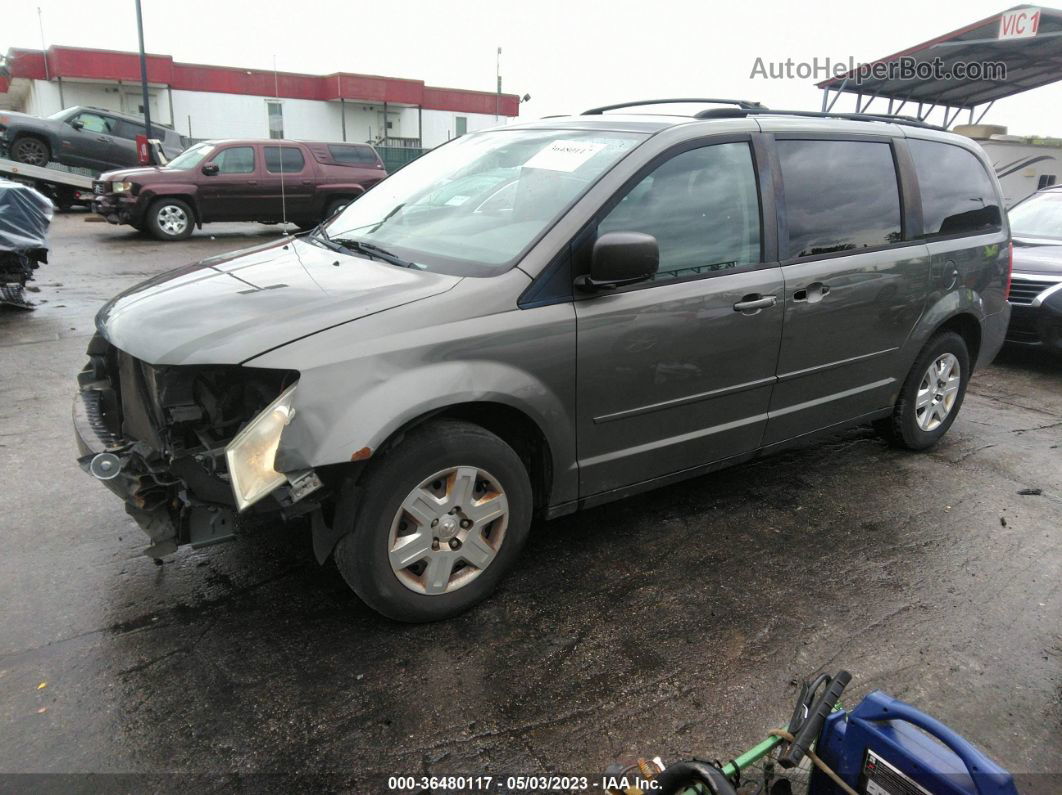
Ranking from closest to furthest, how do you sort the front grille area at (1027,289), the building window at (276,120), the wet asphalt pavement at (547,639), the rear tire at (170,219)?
the wet asphalt pavement at (547,639)
the front grille area at (1027,289)
the rear tire at (170,219)
the building window at (276,120)

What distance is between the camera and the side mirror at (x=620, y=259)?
9.11ft

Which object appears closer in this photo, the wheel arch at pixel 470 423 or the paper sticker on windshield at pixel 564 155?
the wheel arch at pixel 470 423

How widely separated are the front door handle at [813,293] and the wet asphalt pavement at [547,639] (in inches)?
42.8

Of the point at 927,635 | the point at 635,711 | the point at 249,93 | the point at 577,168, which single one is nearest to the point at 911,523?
the point at 927,635

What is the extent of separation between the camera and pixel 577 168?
316 centimetres

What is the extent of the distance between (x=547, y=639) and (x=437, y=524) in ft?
1.94

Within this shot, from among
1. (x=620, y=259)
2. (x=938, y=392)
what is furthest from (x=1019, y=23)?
(x=620, y=259)

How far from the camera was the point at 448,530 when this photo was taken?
107 inches

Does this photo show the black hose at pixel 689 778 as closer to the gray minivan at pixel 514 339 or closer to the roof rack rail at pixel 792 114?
the gray minivan at pixel 514 339

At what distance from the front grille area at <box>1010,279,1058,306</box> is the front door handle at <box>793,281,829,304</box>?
14.3ft

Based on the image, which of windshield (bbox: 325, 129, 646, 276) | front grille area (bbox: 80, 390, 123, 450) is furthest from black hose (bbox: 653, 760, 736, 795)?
front grille area (bbox: 80, 390, 123, 450)

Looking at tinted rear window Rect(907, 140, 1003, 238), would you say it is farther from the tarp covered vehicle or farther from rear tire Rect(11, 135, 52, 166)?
rear tire Rect(11, 135, 52, 166)

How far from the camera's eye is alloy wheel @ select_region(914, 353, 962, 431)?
4.56 metres

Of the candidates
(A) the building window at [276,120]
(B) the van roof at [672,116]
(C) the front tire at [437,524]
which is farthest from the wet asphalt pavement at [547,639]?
(A) the building window at [276,120]
